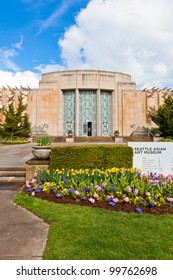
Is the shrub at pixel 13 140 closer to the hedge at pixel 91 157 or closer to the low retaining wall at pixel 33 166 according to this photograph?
the low retaining wall at pixel 33 166

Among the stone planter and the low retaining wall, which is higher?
the stone planter

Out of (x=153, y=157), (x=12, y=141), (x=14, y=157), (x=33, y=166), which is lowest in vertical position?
(x=14, y=157)

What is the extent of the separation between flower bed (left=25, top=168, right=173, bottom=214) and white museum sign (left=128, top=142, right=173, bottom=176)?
0.41 m

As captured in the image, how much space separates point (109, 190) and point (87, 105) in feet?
100

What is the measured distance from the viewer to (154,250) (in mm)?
2760

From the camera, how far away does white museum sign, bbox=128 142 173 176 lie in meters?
6.41

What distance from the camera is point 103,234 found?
321 centimetres

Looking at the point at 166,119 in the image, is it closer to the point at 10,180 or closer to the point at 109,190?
the point at 109,190

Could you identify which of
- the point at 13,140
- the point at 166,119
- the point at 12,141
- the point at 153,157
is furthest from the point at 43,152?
the point at 166,119

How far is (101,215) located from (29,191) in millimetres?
2520

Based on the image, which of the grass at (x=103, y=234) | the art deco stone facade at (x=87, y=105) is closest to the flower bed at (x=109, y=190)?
the grass at (x=103, y=234)

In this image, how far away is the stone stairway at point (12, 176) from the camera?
692cm

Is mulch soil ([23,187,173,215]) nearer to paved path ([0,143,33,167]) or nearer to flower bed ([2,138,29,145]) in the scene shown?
paved path ([0,143,33,167])

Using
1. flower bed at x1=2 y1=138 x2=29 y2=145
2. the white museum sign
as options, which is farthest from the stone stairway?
flower bed at x1=2 y1=138 x2=29 y2=145
